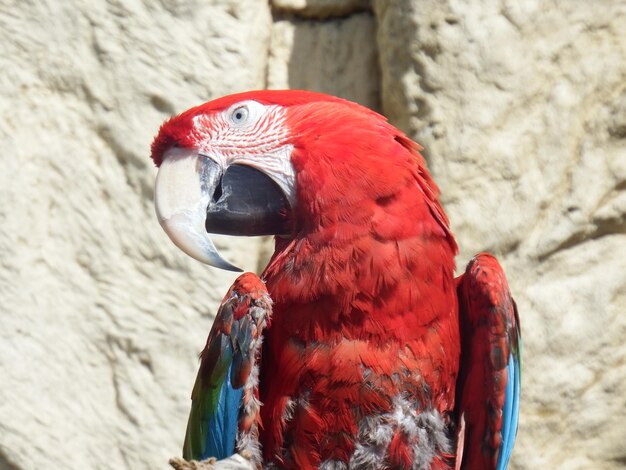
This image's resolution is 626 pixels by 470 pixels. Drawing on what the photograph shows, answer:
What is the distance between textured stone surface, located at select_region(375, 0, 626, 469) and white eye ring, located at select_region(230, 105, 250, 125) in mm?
1298

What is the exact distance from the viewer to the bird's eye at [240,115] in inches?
94.3

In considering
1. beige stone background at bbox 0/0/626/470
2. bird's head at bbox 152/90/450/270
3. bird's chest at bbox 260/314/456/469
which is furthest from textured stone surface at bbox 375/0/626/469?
bird's chest at bbox 260/314/456/469

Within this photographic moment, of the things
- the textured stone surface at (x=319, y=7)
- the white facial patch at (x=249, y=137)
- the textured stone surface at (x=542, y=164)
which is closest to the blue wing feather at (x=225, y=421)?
the white facial patch at (x=249, y=137)

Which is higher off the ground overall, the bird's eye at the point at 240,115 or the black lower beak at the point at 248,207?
the bird's eye at the point at 240,115

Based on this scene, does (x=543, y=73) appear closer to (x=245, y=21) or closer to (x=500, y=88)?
(x=500, y=88)

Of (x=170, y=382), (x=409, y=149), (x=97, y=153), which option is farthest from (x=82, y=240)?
(x=409, y=149)

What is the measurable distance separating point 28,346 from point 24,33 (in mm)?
Result: 1213

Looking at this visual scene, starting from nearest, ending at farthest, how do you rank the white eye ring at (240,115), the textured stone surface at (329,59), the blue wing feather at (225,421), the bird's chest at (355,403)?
the bird's chest at (355,403), the blue wing feather at (225,421), the white eye ring at (240,115), the textured stone surface at (329,59)

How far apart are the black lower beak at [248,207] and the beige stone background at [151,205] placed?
4.40 ft

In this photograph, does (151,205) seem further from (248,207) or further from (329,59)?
(248,207)

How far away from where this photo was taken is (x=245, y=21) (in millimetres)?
3762

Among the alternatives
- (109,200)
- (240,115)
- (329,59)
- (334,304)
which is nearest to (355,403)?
(334,304)

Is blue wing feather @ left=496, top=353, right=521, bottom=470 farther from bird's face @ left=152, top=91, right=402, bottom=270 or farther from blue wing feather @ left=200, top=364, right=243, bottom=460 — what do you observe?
blue wing feather @ left=200, top=364, right=243, bottom=460

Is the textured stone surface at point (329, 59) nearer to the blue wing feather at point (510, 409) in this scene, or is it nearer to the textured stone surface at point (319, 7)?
the textured stone surface at point (319, 7)
